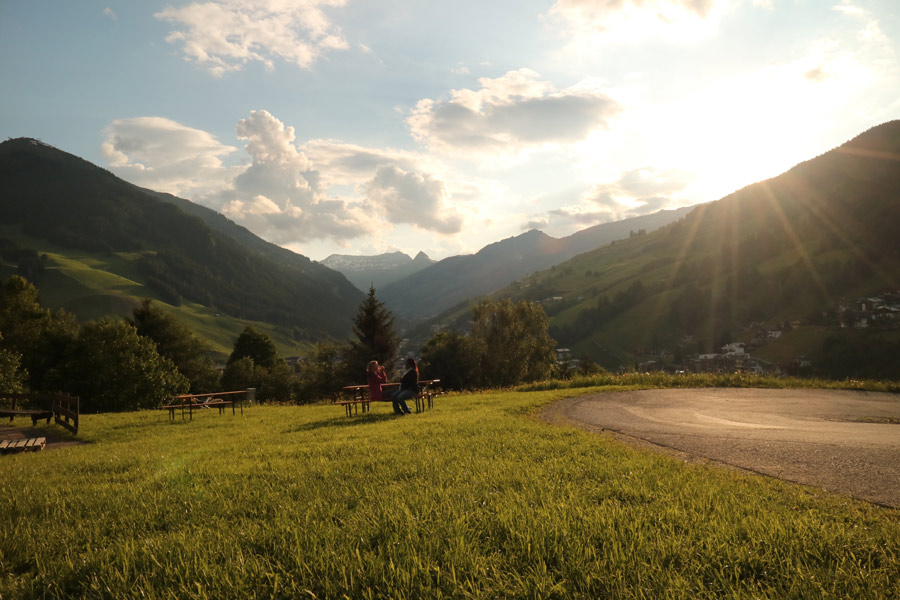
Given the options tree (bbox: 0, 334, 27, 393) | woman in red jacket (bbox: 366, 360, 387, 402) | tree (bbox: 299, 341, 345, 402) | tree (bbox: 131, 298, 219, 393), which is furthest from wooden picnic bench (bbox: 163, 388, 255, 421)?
tree (bbox: 131, 298, 219, 393)

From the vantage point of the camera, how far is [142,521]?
5.45 m

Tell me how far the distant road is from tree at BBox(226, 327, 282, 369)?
66.1 metres

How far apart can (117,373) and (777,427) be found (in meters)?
41.6

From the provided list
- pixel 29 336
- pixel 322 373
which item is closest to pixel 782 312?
pixel 322 373

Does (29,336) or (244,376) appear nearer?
(29,336)

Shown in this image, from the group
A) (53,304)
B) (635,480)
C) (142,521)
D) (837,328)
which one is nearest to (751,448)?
(635,480)

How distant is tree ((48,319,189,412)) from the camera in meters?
34.8

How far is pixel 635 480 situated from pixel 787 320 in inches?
7571

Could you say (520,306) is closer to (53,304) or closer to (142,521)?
(142,521)

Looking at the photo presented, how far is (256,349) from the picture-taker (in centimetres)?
7531

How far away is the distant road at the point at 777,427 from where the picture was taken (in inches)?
285

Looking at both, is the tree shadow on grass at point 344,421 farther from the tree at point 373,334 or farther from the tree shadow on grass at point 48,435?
the tree at point 373,334

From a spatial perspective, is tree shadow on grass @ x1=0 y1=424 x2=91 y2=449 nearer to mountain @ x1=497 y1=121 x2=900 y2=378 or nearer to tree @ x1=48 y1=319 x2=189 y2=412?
→ tree @ x1=48 y1=319 x2=189 y2=412

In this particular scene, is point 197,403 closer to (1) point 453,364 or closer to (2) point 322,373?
(1) point 453,364
